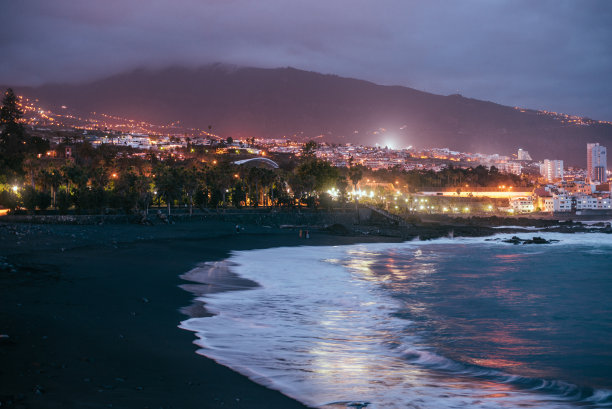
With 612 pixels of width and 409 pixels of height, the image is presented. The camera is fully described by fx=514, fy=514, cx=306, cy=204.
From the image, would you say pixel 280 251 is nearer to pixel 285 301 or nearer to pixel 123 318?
pixel 285 301

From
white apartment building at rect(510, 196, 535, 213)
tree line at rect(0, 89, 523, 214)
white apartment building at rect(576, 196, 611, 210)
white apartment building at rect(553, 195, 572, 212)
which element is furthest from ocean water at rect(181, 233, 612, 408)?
white apartment building at rect(576, 196, 611, 210)

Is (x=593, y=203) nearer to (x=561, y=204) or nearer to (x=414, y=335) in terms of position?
(x=561, y=204)

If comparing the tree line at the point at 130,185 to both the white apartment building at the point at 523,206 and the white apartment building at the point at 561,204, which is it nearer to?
the white apartment building at the point at 523,206

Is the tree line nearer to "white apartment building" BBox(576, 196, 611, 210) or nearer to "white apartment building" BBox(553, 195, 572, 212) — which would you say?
"white apartment building" BBox(553, 195, 572, 212)

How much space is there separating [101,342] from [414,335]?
305 inches

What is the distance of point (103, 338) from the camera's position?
980 cm

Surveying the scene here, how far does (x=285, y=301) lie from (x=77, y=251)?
12.3 metres

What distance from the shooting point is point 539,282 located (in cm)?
2586

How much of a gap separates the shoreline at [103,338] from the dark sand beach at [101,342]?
0.05 feet

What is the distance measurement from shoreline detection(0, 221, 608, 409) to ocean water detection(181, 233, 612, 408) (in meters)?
0.74

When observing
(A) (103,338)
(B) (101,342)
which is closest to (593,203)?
(A) (103,338)

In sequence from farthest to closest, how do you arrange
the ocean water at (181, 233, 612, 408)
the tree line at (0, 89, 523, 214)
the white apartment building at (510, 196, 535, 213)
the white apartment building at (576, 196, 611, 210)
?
the white apartment building at (576, 196, 611, 210) < the white apartment building at (510, 196, 535, 213) < the tree line at (0, 89, 523, 214) < the ocean water at (181, 233, 612, 408)

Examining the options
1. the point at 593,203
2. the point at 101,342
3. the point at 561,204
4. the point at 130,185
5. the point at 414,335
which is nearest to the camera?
the point at 101,342

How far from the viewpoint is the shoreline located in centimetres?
686
